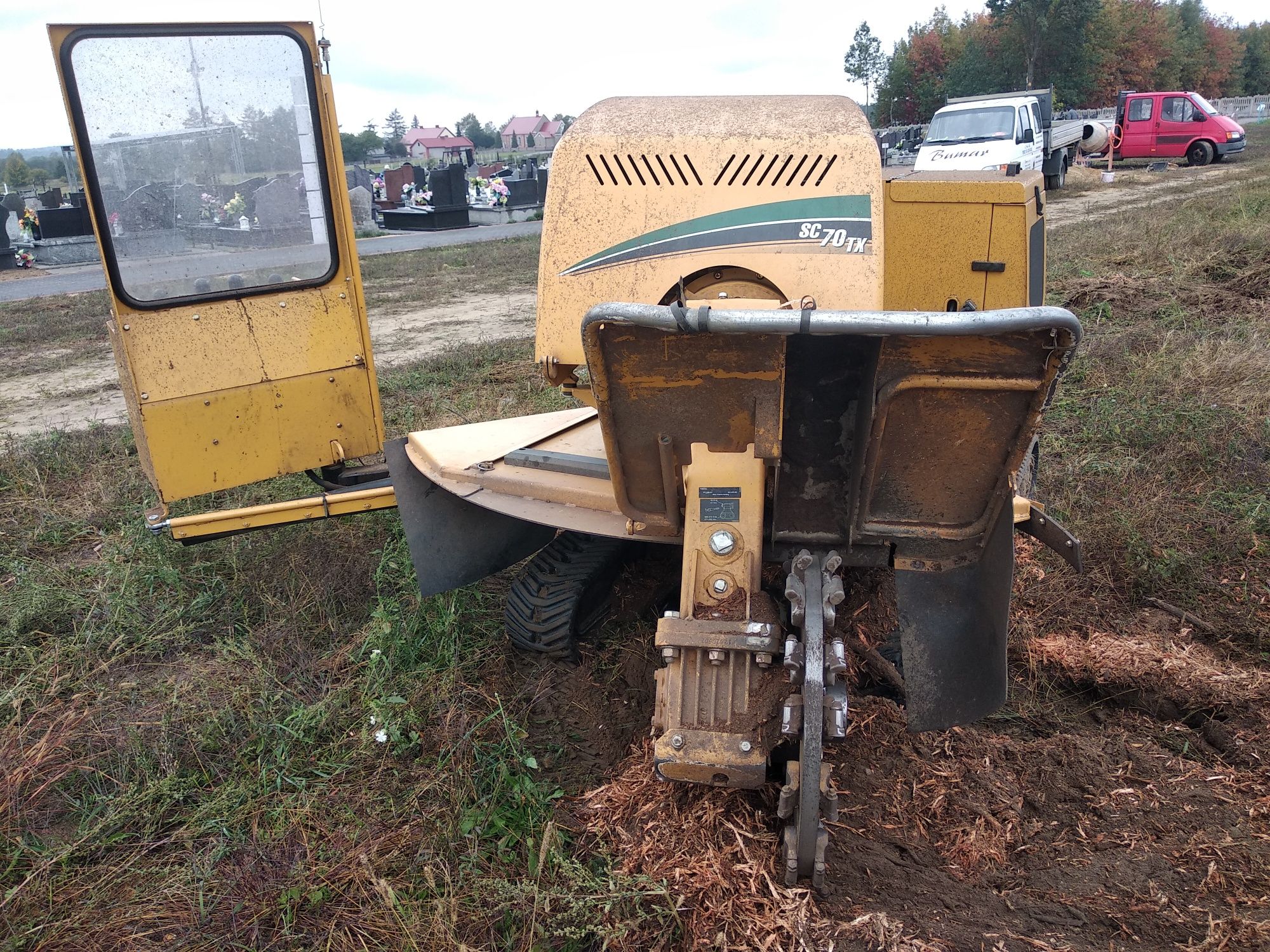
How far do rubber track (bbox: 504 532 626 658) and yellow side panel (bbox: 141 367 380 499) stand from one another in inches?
49.3

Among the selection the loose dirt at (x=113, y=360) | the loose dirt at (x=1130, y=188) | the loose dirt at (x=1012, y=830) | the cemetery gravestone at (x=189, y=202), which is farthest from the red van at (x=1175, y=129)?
the cemetery gravestone at (x=189, y=202)

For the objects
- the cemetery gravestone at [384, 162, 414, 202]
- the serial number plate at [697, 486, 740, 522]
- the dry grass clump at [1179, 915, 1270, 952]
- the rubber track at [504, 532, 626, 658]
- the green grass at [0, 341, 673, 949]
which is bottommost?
the dry grass clump at [1179, 915, 1270, 952]

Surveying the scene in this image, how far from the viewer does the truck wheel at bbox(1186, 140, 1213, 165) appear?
24.2 meters

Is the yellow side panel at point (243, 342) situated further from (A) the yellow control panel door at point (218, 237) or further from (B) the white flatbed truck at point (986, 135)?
(B) the white flatbed truck at point (986, 135)

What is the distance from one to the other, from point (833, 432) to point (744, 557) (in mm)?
459

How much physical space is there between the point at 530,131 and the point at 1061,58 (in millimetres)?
56029

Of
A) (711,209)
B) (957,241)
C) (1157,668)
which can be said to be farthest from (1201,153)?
(711,209)

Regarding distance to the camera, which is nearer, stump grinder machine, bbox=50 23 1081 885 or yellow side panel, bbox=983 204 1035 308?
stump grinder machine, bbox=50 23 1081 885

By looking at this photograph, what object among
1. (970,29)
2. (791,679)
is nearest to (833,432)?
(791,679)

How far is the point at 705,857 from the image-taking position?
254cm

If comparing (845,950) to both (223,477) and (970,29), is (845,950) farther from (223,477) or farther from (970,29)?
(970,29)

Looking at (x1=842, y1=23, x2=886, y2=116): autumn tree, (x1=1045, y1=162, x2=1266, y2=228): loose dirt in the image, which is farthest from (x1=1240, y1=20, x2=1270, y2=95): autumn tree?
(x1=1045, y1=162, x2=1266, y2=228): loose dirt

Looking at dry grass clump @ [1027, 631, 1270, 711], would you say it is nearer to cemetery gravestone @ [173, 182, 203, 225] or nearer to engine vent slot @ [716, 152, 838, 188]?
engine vent slot @ [716, 152, 838, 188]

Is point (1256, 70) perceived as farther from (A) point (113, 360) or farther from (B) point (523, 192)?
(A) point (113, 360)
